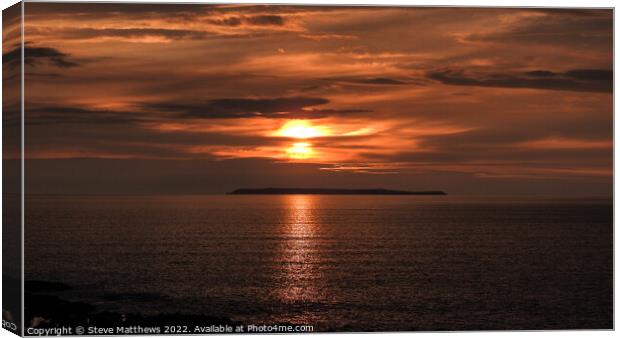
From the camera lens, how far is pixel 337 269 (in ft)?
202

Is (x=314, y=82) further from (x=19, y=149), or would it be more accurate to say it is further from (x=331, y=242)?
(x=331, y=242)

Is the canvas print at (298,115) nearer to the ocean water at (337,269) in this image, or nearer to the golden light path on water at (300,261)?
the ocean water at (337,269)

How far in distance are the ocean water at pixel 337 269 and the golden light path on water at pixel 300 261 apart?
15cm

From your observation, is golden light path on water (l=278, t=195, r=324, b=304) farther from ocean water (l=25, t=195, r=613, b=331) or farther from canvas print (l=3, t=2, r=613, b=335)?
canvas print (l=3, t=2, r=613, b=335)

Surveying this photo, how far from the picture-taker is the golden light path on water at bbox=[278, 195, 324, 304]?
45.1m

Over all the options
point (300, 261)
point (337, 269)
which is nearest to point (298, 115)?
point (337, 269)

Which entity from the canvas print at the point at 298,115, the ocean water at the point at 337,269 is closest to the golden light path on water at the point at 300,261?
the ocean water at the point at 337,269

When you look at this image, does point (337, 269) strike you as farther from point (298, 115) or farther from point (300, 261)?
point (298, 115)

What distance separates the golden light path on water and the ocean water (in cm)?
15

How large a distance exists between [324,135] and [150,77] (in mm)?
5660

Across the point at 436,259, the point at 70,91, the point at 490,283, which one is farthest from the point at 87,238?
the point at 70,91

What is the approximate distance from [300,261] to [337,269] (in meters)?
3.01

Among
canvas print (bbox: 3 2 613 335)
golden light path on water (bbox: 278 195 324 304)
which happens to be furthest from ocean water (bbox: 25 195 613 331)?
canvas print (bbox: 3 2 613 335)

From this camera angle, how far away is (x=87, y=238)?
82375mm
